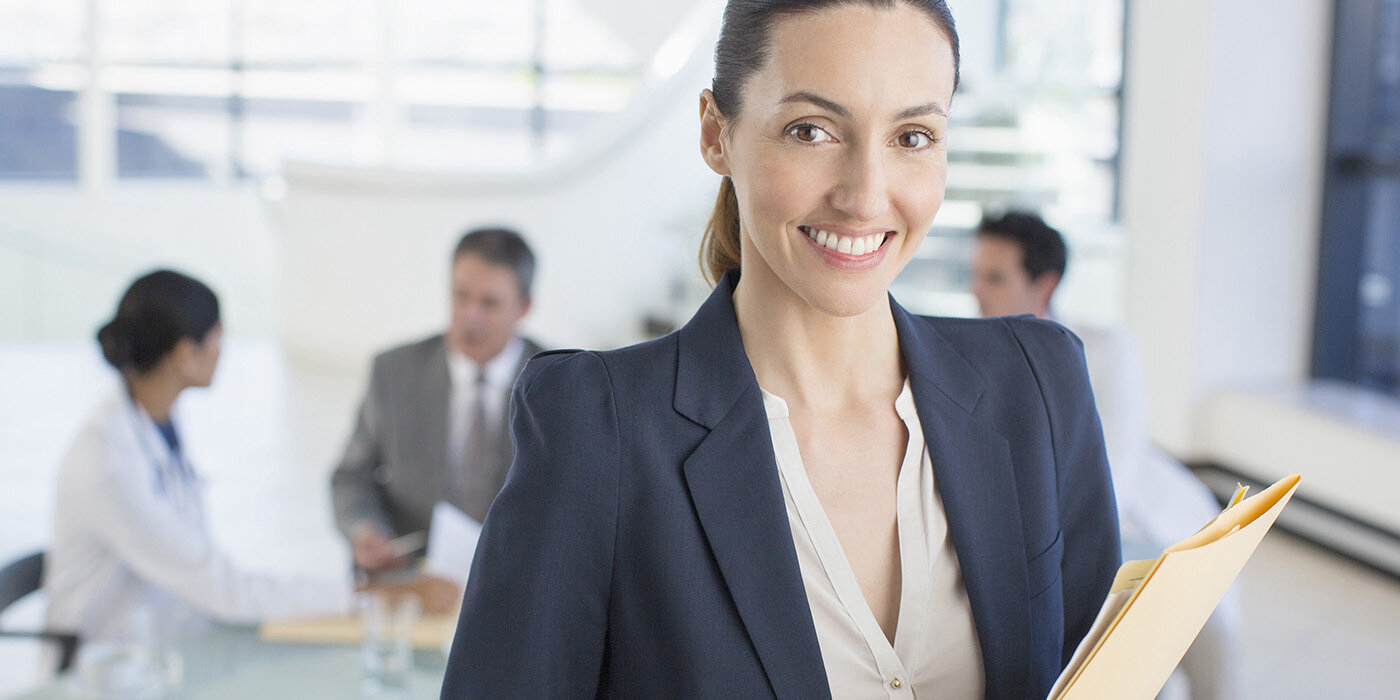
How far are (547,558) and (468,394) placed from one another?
2.13 metres

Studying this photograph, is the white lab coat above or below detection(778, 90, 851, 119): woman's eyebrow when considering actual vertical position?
below

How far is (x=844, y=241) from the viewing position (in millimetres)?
892

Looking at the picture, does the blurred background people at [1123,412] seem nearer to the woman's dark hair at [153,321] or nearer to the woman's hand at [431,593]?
the woman's hand at [431,593]

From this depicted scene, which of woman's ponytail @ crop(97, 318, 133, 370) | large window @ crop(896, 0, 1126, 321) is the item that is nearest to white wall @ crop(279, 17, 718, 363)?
large window @ crop(896, 0, 1126, 321)

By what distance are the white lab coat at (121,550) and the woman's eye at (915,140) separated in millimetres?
1577

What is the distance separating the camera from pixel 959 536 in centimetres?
95

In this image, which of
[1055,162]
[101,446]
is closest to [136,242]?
[1055,162]

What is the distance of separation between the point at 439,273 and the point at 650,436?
7.17m

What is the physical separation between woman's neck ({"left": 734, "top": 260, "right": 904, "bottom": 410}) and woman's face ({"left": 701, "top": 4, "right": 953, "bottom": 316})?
1.8 inches

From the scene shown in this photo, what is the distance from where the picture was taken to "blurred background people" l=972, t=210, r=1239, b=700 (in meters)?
2.55

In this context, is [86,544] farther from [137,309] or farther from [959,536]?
[959,536]

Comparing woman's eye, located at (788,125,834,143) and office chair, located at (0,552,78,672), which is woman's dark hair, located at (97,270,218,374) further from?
woman's eye, located at (788,125,834,143)

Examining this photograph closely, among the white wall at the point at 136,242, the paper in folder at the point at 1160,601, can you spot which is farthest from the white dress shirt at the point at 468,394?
the white wall at the point at 136,242

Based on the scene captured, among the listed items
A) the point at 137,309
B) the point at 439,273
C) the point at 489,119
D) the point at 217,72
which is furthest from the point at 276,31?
the point at 137,309
